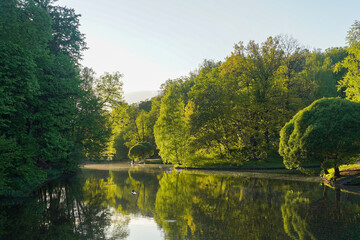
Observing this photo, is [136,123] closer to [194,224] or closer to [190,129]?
[190,129]

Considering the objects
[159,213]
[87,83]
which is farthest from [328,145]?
[87,83]

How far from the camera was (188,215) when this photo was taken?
583 inches

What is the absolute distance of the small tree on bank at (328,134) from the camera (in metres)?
24.6

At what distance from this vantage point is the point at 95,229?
41.5 ft

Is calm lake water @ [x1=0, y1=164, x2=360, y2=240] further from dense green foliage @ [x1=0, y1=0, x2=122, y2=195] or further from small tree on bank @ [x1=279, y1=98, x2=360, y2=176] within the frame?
small tree on bank @ [x1=279, y1=98, x2=360, y2=176]

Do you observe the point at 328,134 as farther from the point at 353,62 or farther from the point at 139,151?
the point at 139,151

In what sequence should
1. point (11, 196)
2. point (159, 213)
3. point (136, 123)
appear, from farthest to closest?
point (136, 123) < point (11, 196) < point (159, 213)

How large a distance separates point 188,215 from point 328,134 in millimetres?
16832

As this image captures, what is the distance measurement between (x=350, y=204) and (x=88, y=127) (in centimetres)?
2861

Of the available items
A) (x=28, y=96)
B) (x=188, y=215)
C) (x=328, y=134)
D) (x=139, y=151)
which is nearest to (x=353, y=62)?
(x=328, y=134)

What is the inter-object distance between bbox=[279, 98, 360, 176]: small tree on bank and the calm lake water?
4.84 meters

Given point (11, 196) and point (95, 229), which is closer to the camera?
point (95, 229)

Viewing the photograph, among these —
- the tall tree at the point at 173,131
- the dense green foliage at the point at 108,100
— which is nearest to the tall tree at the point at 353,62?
the dense green foliage at the point at 108,100

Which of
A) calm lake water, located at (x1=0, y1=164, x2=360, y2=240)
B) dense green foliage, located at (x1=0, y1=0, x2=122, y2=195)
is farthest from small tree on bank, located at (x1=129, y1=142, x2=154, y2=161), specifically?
calm lake water, located at (x1=0, y1=164, x2=360, y2=240)
